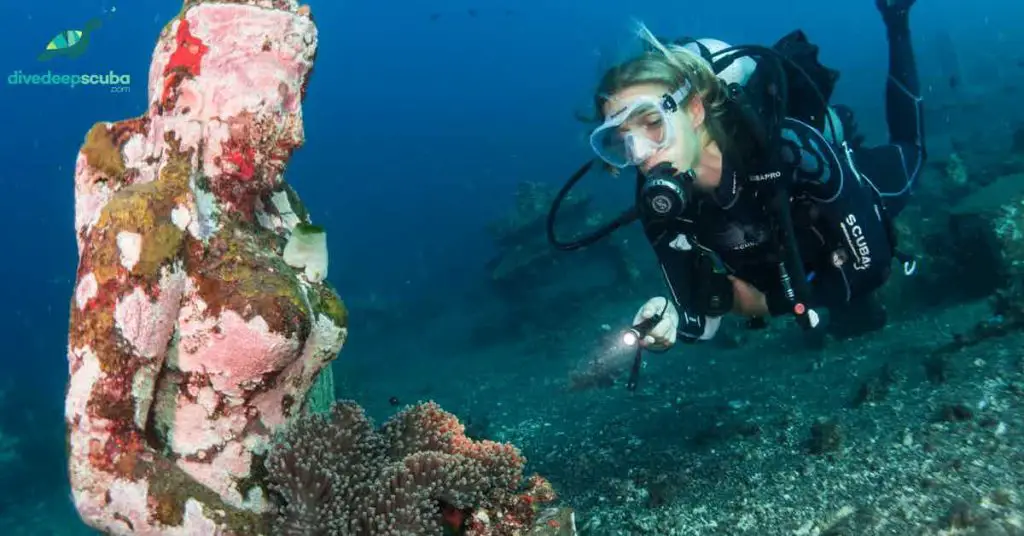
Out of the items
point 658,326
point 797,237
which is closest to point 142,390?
point 658,326

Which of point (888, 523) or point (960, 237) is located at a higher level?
point (960, 237)

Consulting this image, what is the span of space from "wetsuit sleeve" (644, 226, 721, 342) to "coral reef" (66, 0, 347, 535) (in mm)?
2545

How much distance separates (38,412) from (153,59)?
66.5ft

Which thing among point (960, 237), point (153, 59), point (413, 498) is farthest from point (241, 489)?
point (960, 237)

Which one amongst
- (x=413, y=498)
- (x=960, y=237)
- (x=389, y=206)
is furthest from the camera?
(x=389, y=206)

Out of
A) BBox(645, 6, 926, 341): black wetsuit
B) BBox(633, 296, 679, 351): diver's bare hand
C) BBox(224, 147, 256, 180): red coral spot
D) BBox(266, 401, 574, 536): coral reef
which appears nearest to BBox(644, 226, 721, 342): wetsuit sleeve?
BBox(645, 6, 926, 341): black wetsuit

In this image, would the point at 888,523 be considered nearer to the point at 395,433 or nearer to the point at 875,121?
the point at 395,433

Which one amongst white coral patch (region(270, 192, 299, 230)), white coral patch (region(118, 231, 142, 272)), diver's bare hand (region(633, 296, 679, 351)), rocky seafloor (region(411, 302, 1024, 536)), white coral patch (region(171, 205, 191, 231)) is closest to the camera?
white coral patch (region(118, 231, 142, 272))

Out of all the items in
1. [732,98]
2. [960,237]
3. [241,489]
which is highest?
[732,98]

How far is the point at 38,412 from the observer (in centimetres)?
1836

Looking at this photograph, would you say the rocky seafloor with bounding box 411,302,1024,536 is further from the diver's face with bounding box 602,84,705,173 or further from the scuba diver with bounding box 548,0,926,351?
the diver's face with bounding box 602,84,705,173

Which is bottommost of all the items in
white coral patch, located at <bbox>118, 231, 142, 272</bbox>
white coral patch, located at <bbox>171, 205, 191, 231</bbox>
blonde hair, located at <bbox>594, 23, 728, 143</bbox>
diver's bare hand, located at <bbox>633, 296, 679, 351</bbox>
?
diver's bare hand, located at <bbox>633, 296, 679, 351</bbox>

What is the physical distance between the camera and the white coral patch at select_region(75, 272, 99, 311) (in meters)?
2.62

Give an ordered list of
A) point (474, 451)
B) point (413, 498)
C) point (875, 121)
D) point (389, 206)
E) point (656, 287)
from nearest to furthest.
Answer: point (413, 498) < point (474, 451) < point (656, 287) < point (875, 121) < point (389, 206)
